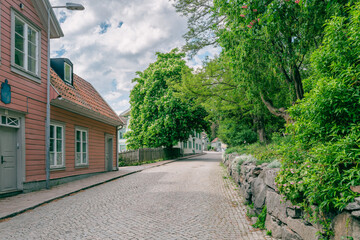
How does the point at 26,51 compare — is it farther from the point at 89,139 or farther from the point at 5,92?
the point at 89,139

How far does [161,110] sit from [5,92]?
1997 cm

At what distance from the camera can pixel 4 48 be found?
862cm

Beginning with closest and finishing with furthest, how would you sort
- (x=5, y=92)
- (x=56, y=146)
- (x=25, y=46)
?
(x=5, y=92)
(x=25, y=46)
(x=56, y=146)

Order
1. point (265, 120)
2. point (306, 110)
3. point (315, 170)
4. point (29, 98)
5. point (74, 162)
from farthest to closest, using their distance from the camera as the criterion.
A: 1. point (265, 120)
2. point (74, 162)
3. point (29, 98)
4. point (306, 110)
5. point (315, 170)

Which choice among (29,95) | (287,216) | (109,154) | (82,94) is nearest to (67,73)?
(82,94)

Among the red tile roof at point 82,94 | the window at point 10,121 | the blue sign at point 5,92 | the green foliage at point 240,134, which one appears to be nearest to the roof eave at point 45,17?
the red tile roof at point 82,94

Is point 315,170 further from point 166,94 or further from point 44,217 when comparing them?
point 166,94

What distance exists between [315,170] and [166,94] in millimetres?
24823

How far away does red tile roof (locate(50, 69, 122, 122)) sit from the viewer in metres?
12.3

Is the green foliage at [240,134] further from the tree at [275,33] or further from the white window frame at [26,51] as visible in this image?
the white window frame at [26,51]

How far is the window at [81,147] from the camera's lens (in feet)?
44.5

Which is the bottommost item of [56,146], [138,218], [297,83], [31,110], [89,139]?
[138,218]

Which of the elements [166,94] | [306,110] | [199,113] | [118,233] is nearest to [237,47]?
[306,110]

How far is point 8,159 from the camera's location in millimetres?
8906
